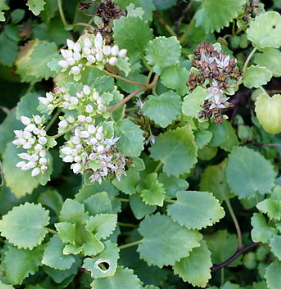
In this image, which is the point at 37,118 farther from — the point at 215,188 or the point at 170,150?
the point at 215,188

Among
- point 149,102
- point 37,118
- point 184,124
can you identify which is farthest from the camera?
point 184,124

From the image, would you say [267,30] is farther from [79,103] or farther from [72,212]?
[72,212]

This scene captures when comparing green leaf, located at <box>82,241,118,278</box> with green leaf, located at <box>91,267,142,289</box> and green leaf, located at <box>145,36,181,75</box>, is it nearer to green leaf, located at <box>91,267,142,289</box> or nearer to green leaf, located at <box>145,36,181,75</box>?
green leaf, located at <box>91,267,142,289</box>

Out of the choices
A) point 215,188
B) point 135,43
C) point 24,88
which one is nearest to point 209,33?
point 135,43

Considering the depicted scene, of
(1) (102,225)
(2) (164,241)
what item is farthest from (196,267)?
(1) (102,225)

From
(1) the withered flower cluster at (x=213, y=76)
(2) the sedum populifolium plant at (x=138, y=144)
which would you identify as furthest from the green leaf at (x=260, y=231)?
(1) the withered flower cluster at (x=213, y=76)
